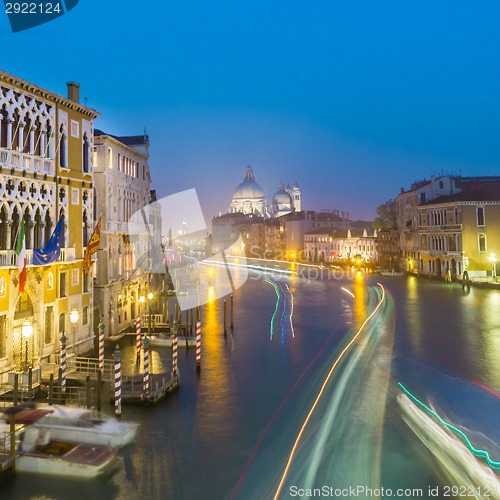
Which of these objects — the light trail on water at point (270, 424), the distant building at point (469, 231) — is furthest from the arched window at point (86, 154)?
the distant building at point (469, 231)

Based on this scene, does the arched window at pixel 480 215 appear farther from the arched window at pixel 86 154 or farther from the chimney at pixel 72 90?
the chimney at pixel 72 90

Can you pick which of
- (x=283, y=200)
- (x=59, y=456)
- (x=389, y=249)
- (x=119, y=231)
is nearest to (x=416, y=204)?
(x=389, y=249)

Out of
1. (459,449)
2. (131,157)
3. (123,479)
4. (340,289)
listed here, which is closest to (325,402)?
(459,449)

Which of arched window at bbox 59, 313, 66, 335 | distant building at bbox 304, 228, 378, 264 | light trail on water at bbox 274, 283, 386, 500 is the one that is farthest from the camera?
distant building at bbox 304, 228, 378, 264

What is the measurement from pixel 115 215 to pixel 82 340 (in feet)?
27.7

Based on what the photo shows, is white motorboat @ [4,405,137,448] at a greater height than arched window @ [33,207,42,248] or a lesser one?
lesser

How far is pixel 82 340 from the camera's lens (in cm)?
2284

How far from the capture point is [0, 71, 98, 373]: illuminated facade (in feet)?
59.3

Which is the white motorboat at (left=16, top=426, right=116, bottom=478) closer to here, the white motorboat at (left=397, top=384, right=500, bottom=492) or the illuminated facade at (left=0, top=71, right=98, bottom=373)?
the illuminated facade at (left=0, top=71, right=98, bottom=373)

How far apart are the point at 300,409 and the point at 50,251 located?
446 inches

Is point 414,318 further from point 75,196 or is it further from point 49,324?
point 49,324

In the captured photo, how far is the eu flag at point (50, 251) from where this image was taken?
1851 cm

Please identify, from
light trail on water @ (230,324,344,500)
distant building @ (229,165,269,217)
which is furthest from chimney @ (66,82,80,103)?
distant building @ (229,165,269,217)

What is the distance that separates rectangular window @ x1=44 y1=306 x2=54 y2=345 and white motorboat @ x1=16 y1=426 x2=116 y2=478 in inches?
330
